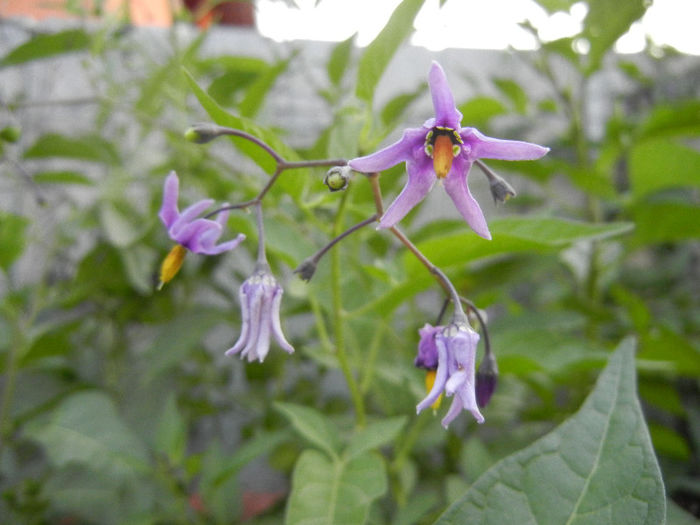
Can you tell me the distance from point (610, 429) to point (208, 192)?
→ 0.82 m

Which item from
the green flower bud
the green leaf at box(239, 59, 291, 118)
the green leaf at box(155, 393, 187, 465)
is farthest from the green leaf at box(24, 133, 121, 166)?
the green leaf at box(155, 393, 187, 465)

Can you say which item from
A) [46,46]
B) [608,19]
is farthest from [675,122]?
[46,46]

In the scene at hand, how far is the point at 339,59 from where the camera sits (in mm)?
808

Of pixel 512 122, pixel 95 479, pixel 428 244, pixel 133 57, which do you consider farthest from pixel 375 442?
pixel 512 122

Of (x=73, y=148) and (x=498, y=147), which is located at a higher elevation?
(x=498, y=147)

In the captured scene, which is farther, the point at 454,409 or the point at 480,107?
the point at 480,107

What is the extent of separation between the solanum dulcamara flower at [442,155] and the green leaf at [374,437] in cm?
26

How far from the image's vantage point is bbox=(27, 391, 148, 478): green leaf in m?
0.68

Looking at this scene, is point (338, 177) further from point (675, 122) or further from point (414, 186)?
point (675, 122)

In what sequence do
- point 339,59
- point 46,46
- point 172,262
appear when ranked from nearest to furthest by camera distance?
point 172,262
point 339,59
point 46,46

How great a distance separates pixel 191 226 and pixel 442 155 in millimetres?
200

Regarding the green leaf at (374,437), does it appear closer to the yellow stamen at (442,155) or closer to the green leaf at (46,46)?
the yellow stamen at (442,155)

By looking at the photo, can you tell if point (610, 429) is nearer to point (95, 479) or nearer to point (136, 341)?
point (95, 479)

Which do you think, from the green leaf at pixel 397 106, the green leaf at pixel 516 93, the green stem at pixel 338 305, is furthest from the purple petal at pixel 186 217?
the green leaf at pixel 516 93
